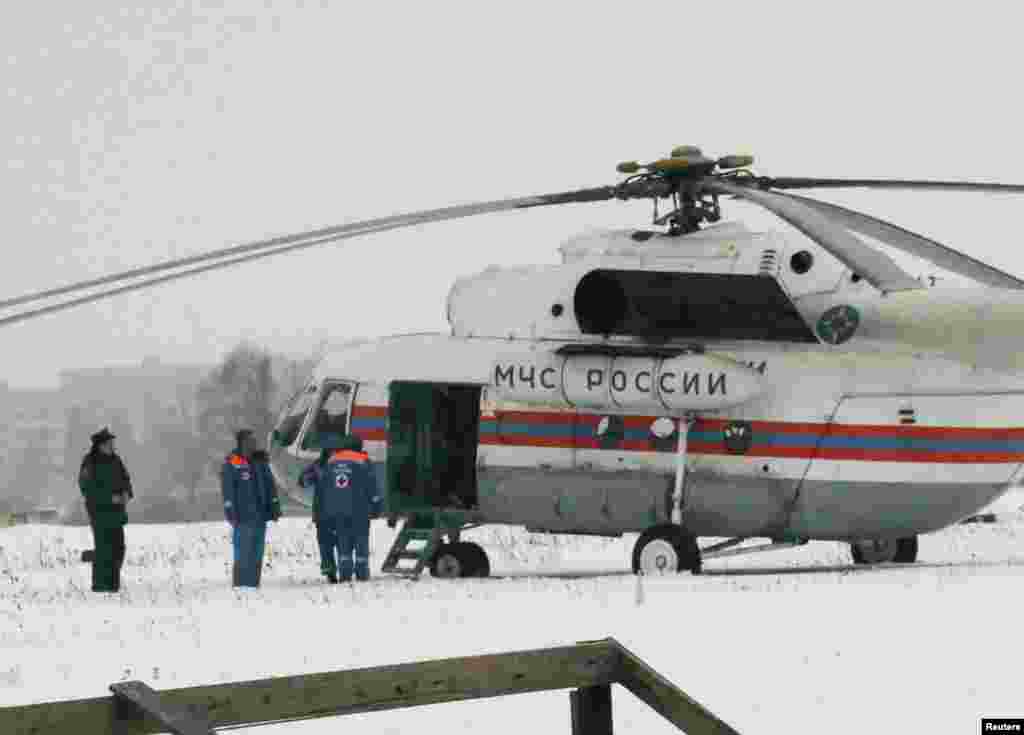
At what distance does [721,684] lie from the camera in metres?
11.8

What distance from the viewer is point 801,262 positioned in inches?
731

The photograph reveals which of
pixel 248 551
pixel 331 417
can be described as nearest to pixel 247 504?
pixel 248 551

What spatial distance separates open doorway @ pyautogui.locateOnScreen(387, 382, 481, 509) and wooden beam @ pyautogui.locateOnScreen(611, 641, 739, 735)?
1281 cm

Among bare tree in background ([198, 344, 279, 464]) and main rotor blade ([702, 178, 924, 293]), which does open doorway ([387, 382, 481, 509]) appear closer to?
main rotor blade ([702, 178, 924, 293])

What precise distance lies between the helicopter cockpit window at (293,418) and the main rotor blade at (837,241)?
6.47m

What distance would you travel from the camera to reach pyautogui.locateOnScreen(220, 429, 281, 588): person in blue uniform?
19.2m

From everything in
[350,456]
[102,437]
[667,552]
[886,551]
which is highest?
[102,437]

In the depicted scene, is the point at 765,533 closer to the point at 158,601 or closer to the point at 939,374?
the point at 939,374

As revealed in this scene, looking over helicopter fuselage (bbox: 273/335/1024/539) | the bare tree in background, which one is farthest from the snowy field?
the bare tree in background

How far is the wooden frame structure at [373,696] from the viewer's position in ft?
21.3

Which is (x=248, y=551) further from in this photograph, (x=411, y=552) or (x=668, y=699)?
(x=668, y=699)

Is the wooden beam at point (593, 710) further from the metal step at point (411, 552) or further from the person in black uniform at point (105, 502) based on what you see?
the metal step at point (411, 552)

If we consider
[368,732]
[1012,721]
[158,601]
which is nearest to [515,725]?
[368,732]

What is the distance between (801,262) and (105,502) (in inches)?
296
